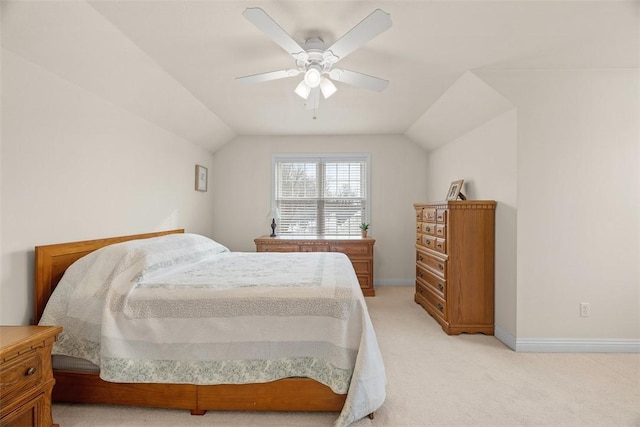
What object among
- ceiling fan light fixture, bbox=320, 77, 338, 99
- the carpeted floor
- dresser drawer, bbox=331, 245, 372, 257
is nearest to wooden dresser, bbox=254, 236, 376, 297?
dresser drawer, bbox=331, 245, 372, 257

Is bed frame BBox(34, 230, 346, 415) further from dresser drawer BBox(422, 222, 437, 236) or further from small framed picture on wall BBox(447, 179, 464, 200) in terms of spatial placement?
small framed picture on wall BBox(447, 179, 464, 200)

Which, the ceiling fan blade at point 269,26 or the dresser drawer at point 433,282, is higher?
the ceiling fan blade at point 269,26

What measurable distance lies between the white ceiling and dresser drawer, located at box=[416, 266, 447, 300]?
2.10 meters

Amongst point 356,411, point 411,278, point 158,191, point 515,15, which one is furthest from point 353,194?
point 356,411

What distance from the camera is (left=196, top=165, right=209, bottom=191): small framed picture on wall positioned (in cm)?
442

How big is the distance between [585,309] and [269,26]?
11.4 ft

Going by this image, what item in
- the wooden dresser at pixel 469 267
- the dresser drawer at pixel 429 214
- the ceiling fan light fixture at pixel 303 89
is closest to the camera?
the ceiling fan light fixture at pixel 303 89

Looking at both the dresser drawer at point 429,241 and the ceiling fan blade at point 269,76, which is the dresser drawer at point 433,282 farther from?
the ceiling fan blade at point 269,76

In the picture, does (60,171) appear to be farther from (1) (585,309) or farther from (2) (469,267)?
(1) (585,309)

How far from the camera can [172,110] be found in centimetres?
335

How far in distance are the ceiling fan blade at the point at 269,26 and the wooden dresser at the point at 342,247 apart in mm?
2887

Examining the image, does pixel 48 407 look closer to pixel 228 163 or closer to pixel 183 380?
pixel 183 380

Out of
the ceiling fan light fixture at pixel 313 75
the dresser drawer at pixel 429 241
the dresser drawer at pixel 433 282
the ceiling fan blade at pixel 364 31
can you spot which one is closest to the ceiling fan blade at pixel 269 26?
the ceiling fan light fixture at pixel 313 75

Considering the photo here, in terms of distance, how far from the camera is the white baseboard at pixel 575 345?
8.86 feet
